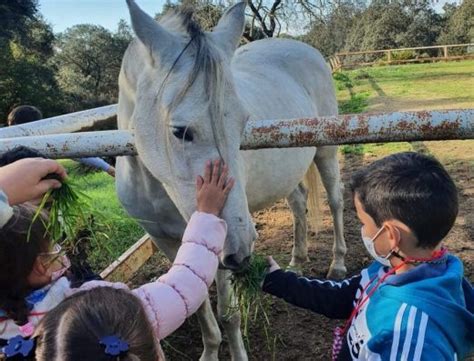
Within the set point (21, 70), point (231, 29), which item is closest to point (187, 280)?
point (231, 29)

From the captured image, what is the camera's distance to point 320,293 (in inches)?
73.4

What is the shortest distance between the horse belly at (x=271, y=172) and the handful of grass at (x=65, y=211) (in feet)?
5.06

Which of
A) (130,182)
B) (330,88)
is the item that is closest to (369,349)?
(130,182)

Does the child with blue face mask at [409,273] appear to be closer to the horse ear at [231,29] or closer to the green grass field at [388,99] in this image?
the horse ear at [231,29]

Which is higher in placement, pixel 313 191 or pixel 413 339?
pixel 413 339

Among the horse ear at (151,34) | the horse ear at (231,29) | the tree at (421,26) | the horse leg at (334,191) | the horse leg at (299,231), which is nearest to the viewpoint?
the horse ear at (151,34)

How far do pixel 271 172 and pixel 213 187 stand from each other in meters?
1.65

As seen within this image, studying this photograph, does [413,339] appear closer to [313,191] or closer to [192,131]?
[192,131]

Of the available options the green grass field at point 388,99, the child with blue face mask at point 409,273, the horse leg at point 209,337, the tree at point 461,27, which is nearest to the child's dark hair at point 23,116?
the green grass field at point 388,99

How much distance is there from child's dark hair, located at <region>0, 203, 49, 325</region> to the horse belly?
173 centimetres

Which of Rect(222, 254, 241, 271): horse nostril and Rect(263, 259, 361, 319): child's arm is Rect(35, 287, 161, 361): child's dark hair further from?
Rect(263, 259, 361, 319): child's arm

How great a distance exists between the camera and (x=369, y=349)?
1404mm

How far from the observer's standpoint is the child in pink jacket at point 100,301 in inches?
41.4

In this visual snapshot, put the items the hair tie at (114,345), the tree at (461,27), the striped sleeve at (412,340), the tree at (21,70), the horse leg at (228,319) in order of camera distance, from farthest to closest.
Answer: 1. the tree at (461,27)
2. the tree at (21,70)
3. the horse leg at (228,319)
4. the striped sleeve at (412,340)
5. the hair tie at (114,345)
